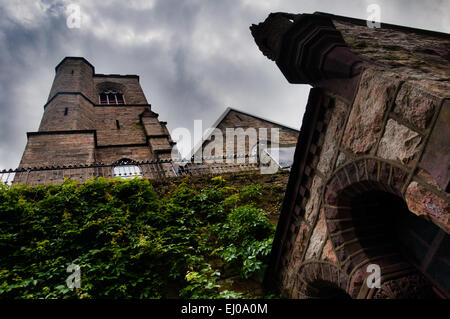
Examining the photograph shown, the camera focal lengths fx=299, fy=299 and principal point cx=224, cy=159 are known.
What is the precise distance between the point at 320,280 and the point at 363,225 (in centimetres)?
88

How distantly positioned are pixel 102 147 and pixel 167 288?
1463 cm

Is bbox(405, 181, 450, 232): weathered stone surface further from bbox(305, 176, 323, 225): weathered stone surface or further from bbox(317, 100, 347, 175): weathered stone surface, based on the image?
bbox(305, 176, 323, 225): weathered stone surface

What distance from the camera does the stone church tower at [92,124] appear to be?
1451 centimetres

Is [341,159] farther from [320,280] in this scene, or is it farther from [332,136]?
[320,280]

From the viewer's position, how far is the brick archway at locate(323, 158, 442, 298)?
2.76m

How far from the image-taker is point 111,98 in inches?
974

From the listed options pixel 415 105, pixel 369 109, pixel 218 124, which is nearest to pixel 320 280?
pixel 369 109

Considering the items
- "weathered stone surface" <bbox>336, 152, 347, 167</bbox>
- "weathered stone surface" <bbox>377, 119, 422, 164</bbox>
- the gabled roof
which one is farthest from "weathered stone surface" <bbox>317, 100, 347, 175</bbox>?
the gabled roof

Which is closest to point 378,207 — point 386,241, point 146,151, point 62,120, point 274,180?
point 386,241

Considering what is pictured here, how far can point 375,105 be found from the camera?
2611 mm

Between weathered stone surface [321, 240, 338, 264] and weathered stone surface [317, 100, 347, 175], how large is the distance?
0.81 meters

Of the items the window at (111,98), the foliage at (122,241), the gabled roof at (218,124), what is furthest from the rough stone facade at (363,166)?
the window at (111,98)

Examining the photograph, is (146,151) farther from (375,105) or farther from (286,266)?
(375,105)
